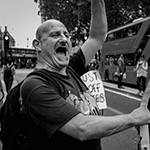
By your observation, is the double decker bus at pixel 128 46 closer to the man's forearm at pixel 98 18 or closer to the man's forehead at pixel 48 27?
the man's forearm at pixel 98 18

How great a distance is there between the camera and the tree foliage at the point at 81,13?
19969 millimetres

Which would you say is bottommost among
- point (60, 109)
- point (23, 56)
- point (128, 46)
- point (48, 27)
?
point (23, 56)

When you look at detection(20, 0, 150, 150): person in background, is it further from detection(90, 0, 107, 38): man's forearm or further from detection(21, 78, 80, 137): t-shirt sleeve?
detection(90, 0, 107, 38): man's forearm

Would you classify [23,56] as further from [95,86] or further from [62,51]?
[62,51]

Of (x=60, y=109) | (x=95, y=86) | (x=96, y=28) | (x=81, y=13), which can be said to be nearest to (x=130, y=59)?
(x=81, y=13)

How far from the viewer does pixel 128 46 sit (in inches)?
588

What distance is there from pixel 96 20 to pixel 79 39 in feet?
92.5

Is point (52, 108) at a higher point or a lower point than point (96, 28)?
lower

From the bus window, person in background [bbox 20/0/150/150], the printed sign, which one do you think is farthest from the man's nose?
the bus window

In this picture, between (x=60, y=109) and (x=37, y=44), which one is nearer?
(x=60, y=109)

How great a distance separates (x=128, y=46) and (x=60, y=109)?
14.3 metres

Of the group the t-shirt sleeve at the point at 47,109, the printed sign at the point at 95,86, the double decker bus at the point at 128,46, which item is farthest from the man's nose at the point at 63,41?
the double decker bus at the point at 128,46

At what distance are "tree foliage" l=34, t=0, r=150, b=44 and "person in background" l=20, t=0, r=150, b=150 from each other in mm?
17453

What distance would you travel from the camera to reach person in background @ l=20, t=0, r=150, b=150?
1.16m
